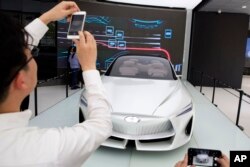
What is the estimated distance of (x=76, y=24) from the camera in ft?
3.51

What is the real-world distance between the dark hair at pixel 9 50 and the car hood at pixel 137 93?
214cm

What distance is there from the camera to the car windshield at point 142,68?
13.5 feet

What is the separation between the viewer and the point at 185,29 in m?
10.1

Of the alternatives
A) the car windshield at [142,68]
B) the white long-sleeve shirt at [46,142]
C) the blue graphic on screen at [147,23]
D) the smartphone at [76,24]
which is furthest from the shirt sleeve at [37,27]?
the blue graphic on screen at [147,23]

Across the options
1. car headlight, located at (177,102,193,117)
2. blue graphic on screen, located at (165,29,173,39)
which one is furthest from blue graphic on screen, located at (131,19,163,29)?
car headlight, located at (177,102,193,117)

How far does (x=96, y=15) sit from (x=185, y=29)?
3403 millimetres

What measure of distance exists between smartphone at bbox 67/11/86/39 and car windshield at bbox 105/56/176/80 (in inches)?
117

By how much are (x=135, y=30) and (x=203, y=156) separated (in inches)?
360

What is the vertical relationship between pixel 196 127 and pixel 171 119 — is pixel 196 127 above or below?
below

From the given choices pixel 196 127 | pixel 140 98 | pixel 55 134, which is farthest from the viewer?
pixel 196 127

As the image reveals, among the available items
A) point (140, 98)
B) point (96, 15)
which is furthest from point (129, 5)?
point (140, 98)

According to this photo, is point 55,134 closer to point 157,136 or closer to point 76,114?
point 157,136

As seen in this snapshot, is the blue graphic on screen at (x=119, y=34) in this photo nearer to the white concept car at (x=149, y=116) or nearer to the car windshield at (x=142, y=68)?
the car windshield at (x=142, y=68)

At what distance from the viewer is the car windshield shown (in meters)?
4.11
